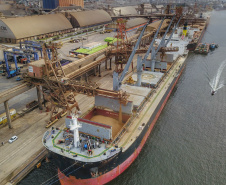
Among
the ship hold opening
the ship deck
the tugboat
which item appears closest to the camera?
the ship deck

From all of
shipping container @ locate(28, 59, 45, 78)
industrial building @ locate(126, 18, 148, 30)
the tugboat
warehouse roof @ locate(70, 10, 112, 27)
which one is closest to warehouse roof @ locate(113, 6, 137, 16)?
industrial building @ locate(126, 18, 148, 30)

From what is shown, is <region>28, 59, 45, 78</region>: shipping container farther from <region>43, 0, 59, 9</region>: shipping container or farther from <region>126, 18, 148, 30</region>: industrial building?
<region>43, 0, 59, 9</region>: shipping container

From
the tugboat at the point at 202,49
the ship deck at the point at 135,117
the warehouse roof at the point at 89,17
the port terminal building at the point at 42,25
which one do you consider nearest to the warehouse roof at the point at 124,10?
the warehouse roof at the point at 89,17

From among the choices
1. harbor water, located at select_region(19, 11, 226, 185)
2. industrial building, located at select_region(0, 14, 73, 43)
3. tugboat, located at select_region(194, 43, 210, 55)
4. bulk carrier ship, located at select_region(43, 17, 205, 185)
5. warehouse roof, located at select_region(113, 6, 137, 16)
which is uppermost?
warehouse roof, located at select_region(113, 6, 137, 16)

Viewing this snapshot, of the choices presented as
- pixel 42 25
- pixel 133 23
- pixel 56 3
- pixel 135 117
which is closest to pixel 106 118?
pixel 135 117

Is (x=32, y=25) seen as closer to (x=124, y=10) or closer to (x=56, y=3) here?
(x=56, y=3)

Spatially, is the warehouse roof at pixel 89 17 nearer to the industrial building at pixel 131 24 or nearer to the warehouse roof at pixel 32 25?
the warehouse roof at pixel 32 25
